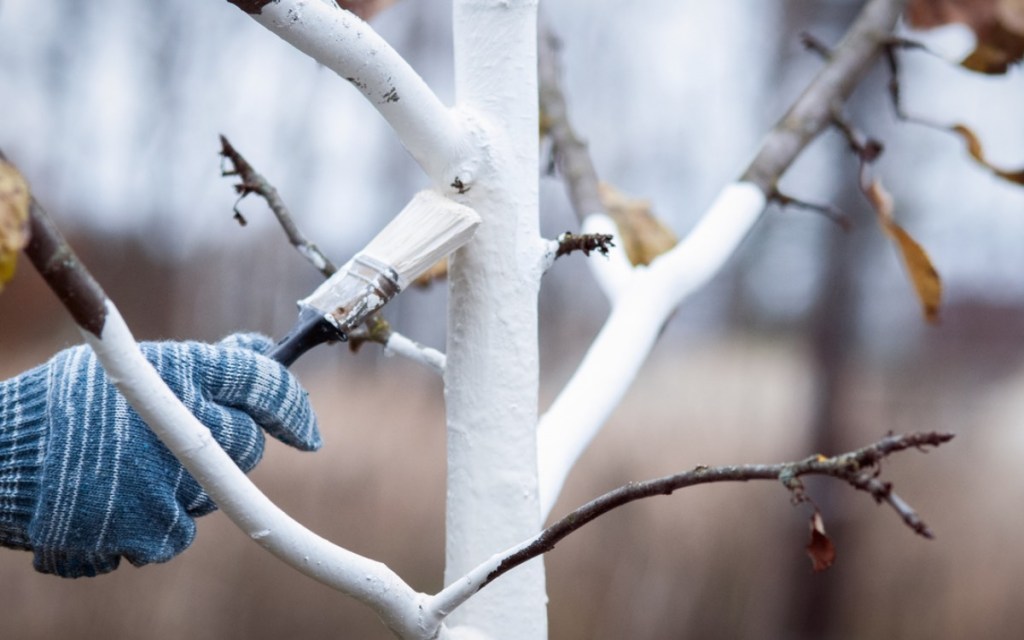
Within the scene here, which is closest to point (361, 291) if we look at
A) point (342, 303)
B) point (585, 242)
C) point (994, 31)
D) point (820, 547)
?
point (342, 303)

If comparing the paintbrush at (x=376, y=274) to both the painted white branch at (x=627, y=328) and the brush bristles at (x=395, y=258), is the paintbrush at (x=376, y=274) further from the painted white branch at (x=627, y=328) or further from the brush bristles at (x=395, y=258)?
the painted white branch at (x=627, y=328)

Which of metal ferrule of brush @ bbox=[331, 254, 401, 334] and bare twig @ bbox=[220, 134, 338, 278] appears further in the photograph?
bare twig @ bbox=[220, 134, 338, 278]

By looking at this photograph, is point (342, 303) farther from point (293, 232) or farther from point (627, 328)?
point (627, 328)

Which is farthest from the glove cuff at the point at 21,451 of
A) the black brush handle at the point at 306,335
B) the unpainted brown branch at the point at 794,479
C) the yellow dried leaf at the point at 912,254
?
the yellow dried leaf at the point at 912,254

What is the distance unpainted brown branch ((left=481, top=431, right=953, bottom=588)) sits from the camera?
0.97 feet

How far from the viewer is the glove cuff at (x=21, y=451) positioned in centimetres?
41

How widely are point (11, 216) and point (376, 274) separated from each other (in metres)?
0.19

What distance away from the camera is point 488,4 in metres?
0.49

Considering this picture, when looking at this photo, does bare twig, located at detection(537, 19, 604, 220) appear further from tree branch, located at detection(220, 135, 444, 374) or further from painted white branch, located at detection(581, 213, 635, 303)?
tree branch, located at detection(220, 135, 444, 374)

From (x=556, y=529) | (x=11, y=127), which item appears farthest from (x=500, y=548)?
(x=11, y=127)

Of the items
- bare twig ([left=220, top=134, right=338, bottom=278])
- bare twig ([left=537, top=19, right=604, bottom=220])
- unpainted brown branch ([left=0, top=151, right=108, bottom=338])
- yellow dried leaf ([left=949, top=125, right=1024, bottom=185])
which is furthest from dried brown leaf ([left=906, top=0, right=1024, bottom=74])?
unpainted brown branch ([left=0, top=151, right=108, bottom=338])

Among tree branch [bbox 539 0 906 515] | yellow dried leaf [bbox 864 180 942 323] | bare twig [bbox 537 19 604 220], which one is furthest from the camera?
bare twig [bbox 537 19 604 220]

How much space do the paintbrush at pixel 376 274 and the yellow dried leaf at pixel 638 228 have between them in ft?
1.27

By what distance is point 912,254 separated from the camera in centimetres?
68
